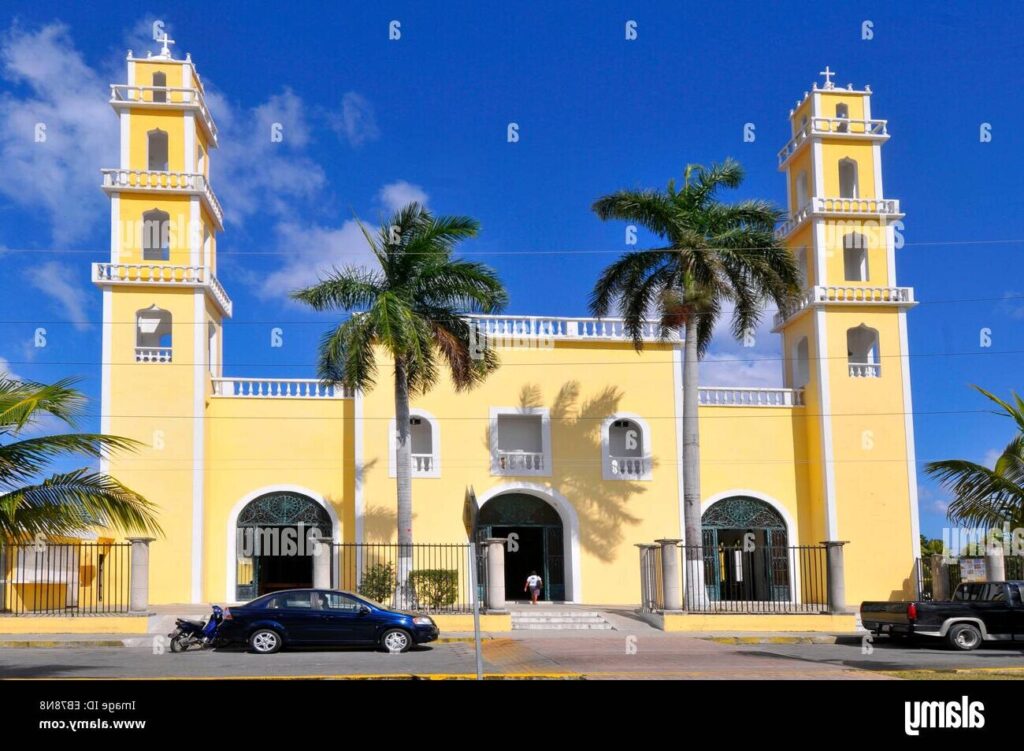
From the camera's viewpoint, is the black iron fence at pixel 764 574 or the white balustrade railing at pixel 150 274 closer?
the black iron fence at pixel 764 574

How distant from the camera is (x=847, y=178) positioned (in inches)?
1318

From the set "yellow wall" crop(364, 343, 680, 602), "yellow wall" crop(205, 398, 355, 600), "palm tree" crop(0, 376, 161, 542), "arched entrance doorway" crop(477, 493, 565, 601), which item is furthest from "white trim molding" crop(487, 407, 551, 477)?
"palm tree" crop(0, 376, 161, 542)

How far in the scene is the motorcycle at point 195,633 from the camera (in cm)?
1834

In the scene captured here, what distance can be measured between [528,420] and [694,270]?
24.8 ft

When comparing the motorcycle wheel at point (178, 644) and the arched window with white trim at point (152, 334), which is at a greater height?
the arched window with white trim at point (152, 334)

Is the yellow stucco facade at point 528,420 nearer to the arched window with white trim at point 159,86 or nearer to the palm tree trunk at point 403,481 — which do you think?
the arched window with white trim at point 159,86

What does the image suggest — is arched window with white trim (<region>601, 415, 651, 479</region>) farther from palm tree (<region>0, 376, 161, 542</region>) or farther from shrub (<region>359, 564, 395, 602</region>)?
palm tree (<region>0, 376, 161, 542</region>)

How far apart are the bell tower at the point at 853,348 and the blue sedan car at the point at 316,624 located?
15979 mm

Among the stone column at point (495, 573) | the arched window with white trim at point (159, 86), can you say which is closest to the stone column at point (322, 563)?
the stone column at point (495, 573)

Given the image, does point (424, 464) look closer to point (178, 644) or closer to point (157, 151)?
point (157, 151)

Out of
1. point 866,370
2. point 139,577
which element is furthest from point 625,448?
point 139,577

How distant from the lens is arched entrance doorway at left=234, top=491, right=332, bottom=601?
28.9m
